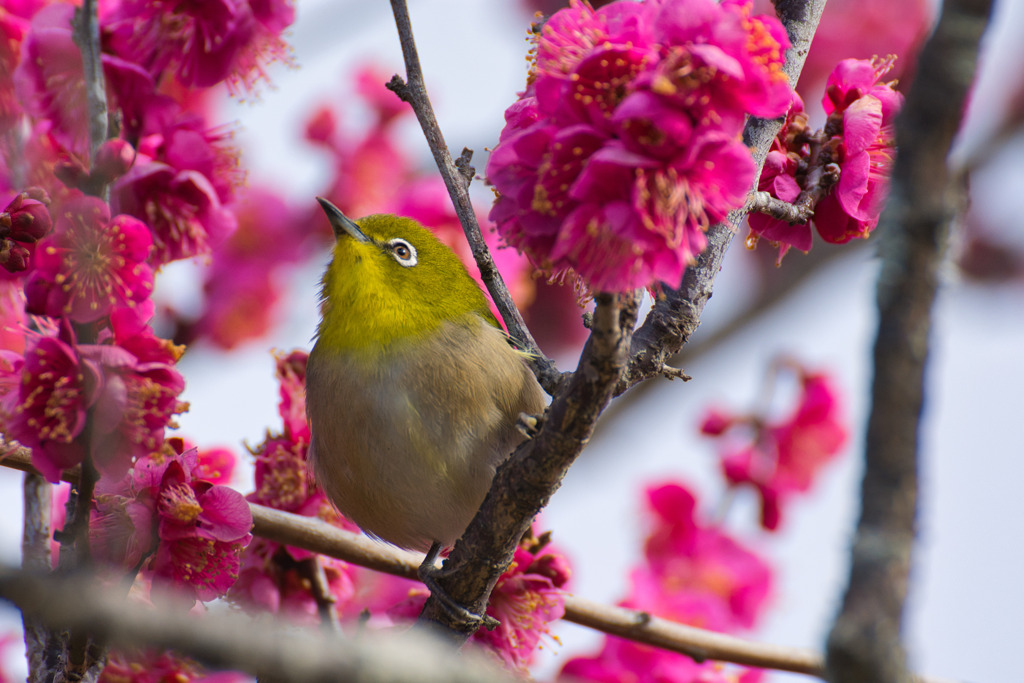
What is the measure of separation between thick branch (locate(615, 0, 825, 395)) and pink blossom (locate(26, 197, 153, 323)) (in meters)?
1.45

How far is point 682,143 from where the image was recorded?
1947 mm

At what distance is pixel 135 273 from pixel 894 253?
6.84ft

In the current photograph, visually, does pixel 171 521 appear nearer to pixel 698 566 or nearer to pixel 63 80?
pixel 63 80

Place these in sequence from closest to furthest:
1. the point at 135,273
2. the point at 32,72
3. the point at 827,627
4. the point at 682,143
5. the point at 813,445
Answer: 1. the point at 827,627
2. the point at 682,143
3. the point at 135,273
4. the point at 32,72
5. the point at 813,445

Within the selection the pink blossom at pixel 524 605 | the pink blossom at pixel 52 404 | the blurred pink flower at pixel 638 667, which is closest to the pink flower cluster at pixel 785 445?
the blurred pink flower at pixel 638 667

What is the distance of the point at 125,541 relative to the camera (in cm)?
279

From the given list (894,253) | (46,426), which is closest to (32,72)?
(46,426)

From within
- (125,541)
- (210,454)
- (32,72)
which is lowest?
(125,541)

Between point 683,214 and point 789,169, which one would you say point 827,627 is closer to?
point 683,214

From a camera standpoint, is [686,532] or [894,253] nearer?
[894,253]

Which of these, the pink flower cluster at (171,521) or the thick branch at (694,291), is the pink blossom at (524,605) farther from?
the thick branch at (694,291)

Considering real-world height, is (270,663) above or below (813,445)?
below

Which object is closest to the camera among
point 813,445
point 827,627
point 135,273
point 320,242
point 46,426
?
point 827,627

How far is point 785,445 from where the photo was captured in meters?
5.52
